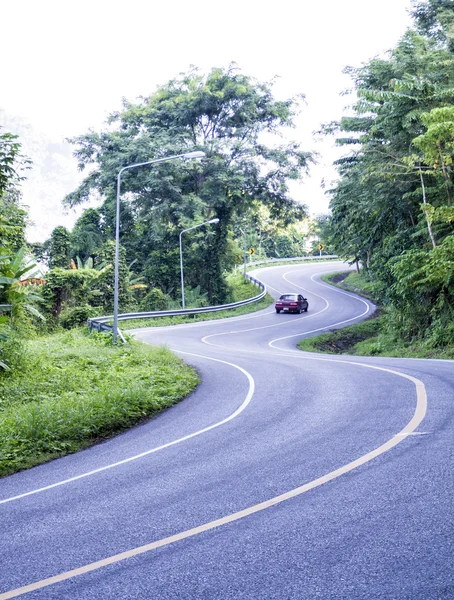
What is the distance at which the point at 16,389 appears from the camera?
45.3 feet

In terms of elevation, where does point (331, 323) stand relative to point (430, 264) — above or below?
below

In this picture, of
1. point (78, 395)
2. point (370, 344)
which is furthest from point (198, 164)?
point (78, 395)

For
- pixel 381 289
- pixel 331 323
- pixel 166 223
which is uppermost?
pixel 166 223

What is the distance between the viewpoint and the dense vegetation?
2033 centimetres

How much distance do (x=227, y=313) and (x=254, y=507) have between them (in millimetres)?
39629

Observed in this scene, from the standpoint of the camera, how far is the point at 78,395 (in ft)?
43.5

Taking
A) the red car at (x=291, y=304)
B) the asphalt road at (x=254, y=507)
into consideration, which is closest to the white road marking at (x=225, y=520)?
the asphalt road at (x=254, y=507)

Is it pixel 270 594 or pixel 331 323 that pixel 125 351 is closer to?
pixel 270 594

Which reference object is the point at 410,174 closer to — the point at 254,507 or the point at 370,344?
the point at 370,344

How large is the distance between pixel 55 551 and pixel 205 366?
1383cm

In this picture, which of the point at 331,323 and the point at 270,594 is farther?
the point at 331,323

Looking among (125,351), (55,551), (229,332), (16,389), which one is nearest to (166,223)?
(229,332)

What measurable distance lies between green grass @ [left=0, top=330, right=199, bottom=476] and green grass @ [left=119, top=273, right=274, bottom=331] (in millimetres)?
17017

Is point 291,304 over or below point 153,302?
below
